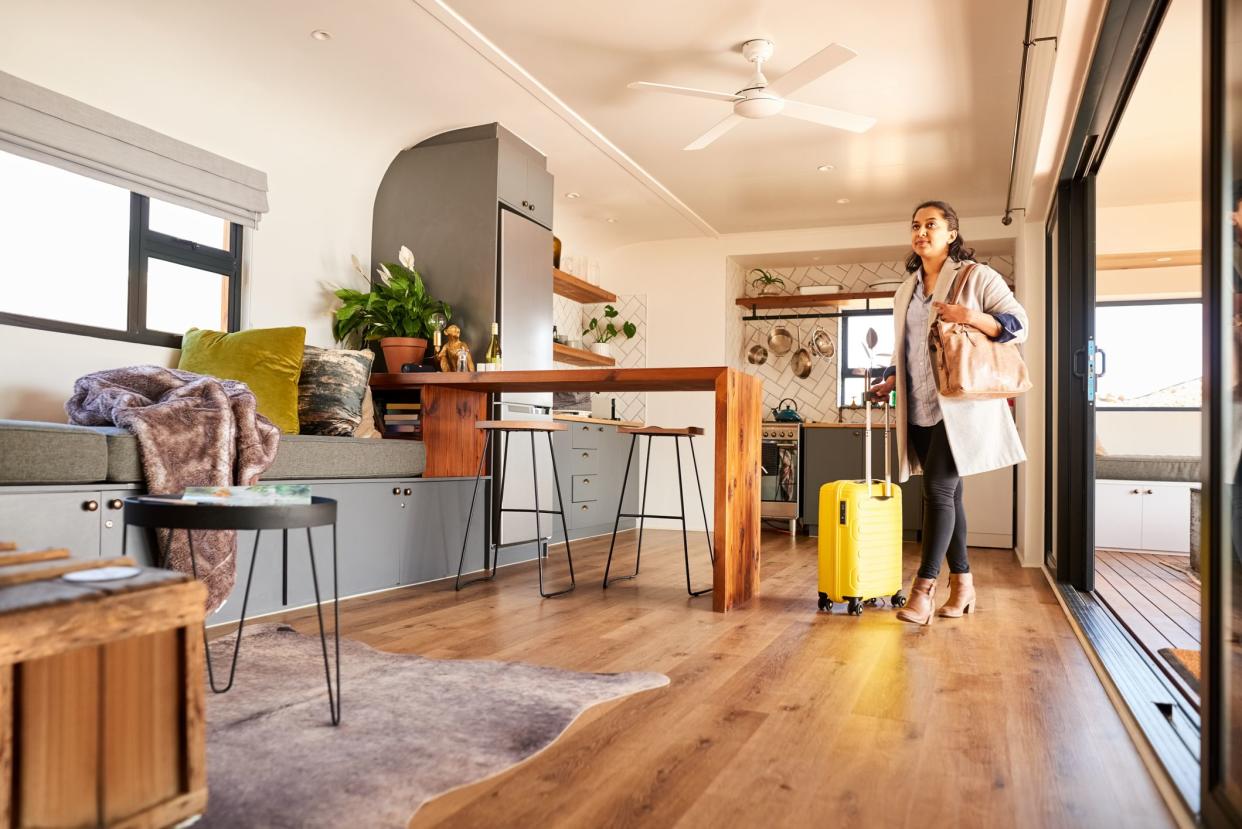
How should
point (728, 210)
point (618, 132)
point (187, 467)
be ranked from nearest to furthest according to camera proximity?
point (187, 467), point (618, 132), point (728, 210)

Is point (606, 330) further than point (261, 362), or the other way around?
point (606, 330)

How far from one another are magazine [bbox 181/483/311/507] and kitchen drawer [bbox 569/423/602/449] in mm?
3862

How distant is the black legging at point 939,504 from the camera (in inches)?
117

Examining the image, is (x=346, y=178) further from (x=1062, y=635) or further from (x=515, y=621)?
(x=1062, y=635)

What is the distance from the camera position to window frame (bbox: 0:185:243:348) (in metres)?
3.26

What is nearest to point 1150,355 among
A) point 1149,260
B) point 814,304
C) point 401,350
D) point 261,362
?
point 1149,260

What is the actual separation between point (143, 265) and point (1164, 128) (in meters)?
4.68

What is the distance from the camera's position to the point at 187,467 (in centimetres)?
259

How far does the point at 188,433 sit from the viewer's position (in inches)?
102

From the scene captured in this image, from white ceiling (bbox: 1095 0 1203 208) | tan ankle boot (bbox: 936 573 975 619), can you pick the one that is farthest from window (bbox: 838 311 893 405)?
tan ankle boot (bbox: 936 573 975 619)

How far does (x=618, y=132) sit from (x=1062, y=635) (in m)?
3.25

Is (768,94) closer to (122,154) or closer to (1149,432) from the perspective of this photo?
(122,154)

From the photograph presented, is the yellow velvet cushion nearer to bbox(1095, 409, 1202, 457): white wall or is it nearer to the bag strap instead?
the bag strap

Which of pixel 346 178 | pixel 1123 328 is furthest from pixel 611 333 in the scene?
pixel 1123 328
